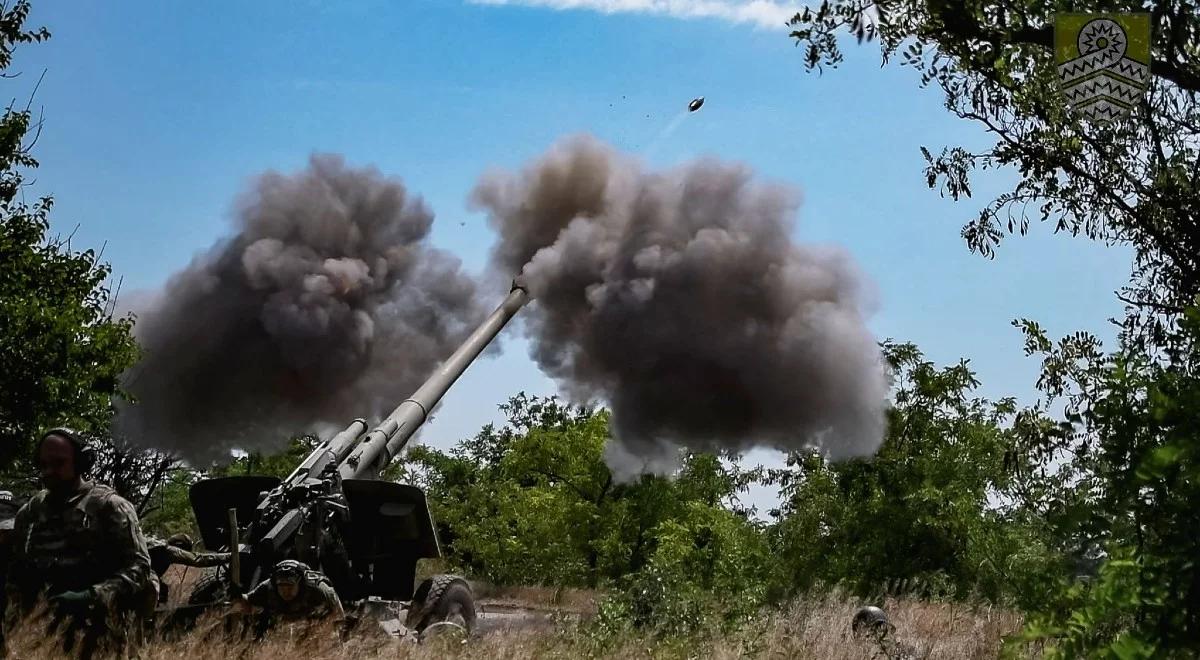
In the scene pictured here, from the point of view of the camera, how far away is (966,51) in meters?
8.11

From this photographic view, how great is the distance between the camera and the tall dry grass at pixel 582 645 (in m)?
6.88

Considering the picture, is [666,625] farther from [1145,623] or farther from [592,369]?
[1145,623]

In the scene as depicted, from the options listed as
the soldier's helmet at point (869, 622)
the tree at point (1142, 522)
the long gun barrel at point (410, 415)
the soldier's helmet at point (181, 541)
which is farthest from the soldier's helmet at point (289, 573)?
the tree at point (1142, 522)

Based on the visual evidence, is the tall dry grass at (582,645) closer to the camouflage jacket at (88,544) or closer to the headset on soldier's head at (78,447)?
the camouflage jacket at (88,544)

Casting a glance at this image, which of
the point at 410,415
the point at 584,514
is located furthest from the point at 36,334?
the point at 584,514

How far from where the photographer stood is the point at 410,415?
12.5 metres

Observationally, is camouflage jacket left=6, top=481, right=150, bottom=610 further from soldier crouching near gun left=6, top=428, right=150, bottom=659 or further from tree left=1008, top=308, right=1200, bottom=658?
tree left=1008, top=308, right=1200, bottom=658

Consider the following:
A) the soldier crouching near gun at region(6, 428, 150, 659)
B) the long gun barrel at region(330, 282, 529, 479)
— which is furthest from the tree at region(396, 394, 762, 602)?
the soldier crouching near gun at region(6, 428, 150, 659)

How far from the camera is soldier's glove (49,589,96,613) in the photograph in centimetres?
527

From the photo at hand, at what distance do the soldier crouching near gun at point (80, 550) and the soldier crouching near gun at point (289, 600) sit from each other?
3372 millimetres

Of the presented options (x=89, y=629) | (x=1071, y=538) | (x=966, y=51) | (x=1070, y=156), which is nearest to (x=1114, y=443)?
(x=1071, y=538)

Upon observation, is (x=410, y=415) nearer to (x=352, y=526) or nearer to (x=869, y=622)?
(x=352, y=526)

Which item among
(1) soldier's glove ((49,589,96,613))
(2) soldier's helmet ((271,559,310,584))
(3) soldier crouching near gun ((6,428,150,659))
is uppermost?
(2) soldier's helmet ((271,559,310,584))

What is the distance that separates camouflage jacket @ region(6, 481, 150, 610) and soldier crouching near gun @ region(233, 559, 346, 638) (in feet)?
11.3
